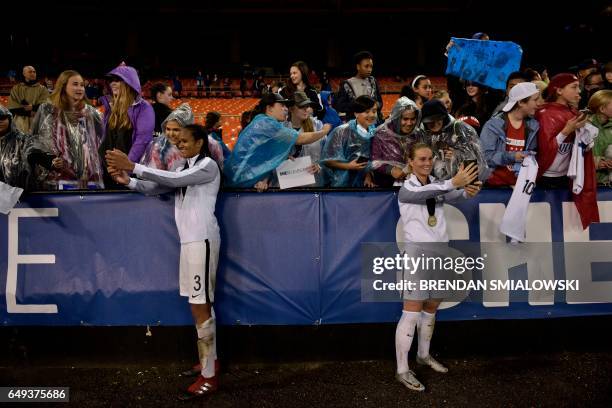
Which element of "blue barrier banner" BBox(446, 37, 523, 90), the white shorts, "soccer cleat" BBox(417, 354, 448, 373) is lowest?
"soccer cleat" BBox(417, 354, 448, 373)

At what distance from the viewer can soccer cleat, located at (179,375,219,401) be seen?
3.43 meters

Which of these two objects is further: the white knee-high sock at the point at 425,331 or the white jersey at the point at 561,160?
the white jersey at the point at 561,160

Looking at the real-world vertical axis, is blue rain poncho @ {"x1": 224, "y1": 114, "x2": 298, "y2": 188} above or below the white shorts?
above

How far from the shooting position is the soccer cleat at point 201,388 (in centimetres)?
343

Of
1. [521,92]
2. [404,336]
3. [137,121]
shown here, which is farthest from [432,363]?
[137,121]

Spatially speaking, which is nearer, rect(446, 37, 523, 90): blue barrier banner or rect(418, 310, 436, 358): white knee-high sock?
rect(418, 310, 436, 358): white knee-high sock

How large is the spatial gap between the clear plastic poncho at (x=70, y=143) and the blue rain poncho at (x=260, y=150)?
135cm

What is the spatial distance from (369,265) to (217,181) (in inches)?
49.8

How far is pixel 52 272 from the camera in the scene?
3.92m

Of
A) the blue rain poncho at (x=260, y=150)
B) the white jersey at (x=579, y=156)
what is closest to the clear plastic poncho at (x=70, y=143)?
the blue rain poncho at (x=260, y=150)

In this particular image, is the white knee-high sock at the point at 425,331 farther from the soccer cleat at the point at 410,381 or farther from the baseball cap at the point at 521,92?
the baseball cap at the point at 521,92

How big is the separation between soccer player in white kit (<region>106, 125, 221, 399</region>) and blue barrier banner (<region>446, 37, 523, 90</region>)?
118 inches

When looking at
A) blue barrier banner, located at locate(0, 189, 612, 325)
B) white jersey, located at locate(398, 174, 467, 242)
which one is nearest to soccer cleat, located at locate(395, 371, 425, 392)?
blue barrier banner, located at locate(0, 189, 612, 325)

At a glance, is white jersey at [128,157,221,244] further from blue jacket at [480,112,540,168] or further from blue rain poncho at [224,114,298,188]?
blue jacket at [480,112,540,168]
